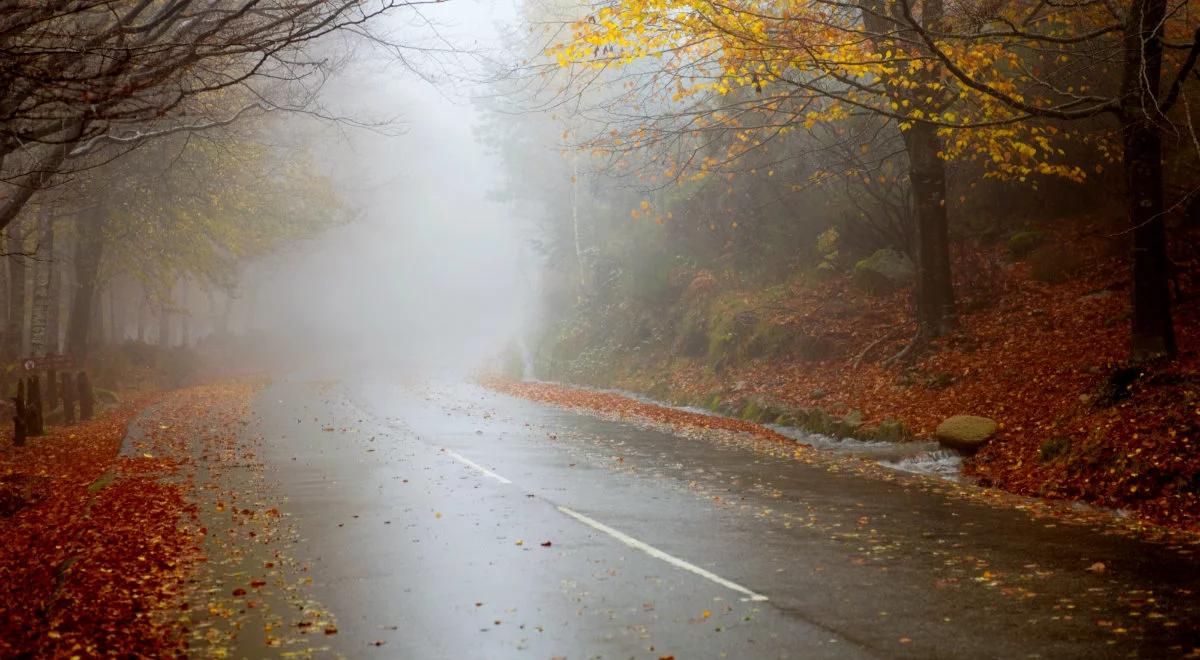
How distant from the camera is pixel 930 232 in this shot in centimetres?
1730

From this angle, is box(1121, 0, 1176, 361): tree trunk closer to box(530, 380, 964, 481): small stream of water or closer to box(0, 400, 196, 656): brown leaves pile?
box(530, 380, 964, 481): small stream of water

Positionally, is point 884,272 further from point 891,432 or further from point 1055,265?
point 891,432

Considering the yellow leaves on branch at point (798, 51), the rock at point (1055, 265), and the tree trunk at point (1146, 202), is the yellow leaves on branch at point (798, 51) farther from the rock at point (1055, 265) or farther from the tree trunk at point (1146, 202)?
the rock at point (1055, 265)

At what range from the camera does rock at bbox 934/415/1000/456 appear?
12.6 m

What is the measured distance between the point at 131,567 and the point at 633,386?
2000cm

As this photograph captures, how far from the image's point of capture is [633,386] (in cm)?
2714

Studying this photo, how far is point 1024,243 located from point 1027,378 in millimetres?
6844

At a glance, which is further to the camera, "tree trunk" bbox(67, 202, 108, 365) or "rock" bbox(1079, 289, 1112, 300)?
"tree trunk" bbox(67, 202, 108, 365)

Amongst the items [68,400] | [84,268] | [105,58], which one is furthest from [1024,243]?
[84,268]

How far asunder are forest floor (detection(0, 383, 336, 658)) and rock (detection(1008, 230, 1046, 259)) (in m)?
15.6

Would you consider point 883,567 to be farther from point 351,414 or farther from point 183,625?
point 351,414

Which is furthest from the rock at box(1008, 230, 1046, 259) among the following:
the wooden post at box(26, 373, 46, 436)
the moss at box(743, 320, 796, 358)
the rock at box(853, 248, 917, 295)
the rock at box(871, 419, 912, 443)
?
the wooden post at box(26, 373, 46, 436)

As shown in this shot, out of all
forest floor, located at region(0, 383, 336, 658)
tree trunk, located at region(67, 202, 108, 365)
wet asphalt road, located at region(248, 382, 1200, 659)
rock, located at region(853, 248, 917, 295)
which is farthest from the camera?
tree trunk, located at region(67, 202, 108, 365)

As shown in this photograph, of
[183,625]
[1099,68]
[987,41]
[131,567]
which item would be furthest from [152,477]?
[1099,68]
